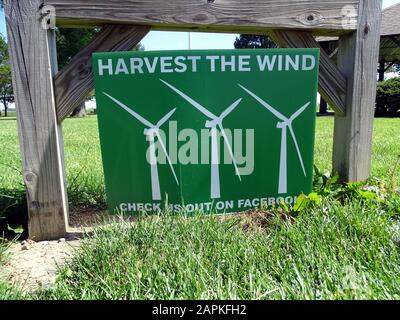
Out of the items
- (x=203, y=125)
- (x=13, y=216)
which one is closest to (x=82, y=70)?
(x=203, y=125)

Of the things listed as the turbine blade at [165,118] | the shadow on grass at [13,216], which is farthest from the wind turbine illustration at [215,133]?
the shadow on grass at [13,216]

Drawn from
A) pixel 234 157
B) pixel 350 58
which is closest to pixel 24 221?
pixel 234 157

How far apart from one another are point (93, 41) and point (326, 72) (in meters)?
1.68

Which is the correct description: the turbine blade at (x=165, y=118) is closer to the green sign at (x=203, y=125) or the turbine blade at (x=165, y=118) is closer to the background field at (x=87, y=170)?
the green sign at (x=203, y=125)

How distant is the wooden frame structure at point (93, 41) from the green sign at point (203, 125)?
0.24 metres

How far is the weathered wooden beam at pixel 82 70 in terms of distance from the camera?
235cm

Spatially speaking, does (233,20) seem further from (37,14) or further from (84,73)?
(37,14)

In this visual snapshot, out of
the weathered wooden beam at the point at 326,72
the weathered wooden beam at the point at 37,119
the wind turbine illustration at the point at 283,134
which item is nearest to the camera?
the weathered wooden beam at the point at 37,119

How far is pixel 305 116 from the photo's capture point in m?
2.49

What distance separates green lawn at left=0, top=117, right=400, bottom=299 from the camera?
5.08ft

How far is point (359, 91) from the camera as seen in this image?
9.00 ft

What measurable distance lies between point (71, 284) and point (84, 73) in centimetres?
135

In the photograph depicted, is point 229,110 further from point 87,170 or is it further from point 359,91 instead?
point 87,170

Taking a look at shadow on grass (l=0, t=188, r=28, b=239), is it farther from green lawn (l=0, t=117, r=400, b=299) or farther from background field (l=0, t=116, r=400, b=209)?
green lawn (l=0, t=117, r=400, b=299)
